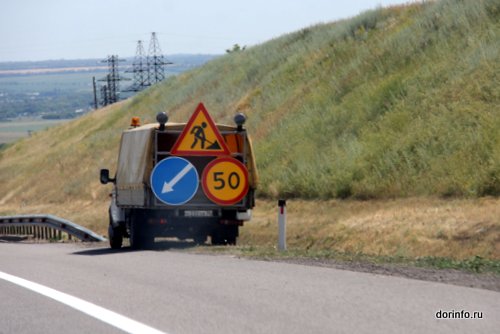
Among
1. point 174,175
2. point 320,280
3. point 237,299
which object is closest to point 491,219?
point 174,175

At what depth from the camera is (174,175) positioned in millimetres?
19922

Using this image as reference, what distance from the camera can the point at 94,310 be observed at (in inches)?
434

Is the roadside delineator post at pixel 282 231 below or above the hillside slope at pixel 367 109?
below

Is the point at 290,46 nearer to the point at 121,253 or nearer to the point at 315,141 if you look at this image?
→ the point at 315,141

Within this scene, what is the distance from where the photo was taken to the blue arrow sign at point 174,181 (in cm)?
1975

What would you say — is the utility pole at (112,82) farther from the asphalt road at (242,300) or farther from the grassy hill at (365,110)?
the asphalt road at (242,300)

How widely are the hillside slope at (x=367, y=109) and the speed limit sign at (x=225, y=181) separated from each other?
5.69 meters

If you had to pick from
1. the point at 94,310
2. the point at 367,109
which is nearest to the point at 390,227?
the point at 367,109

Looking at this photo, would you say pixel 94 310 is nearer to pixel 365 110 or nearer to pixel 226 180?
pixel 226 180

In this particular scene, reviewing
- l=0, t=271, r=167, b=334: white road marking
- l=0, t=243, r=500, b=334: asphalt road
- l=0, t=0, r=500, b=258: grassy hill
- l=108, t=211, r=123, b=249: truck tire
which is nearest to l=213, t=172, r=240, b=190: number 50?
l=108, t=211, r=123, b=249: truck tire

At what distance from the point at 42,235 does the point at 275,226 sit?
8.64 m

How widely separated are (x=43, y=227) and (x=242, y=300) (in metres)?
22.3

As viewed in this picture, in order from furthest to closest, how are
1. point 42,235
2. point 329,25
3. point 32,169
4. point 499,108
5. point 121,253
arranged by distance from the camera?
1. point 32,169
2. point 329,25
3. point 42,235
4. point 499,108
5. point 121,253

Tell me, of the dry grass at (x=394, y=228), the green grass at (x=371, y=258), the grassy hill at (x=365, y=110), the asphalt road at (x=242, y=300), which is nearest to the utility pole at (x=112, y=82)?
the grassy hill at (x=365, y=110)
